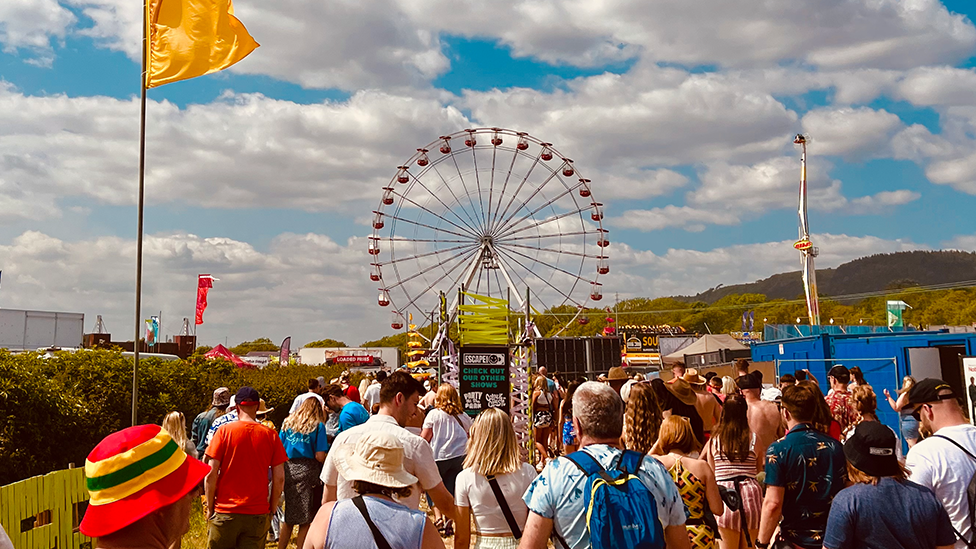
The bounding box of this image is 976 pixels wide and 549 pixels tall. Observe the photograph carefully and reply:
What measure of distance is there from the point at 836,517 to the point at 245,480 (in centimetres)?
451

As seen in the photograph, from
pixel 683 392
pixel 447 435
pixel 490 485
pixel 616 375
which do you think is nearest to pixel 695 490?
pixel 490 485

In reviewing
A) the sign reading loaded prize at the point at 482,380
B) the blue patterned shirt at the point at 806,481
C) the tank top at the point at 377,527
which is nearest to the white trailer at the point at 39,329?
the sign reading loaded prize at the point at 482,380

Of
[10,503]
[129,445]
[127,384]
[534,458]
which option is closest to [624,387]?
[534,458]

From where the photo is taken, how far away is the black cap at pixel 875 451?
12.8 feet

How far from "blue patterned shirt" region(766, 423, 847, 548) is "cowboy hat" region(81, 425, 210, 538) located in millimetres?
3875

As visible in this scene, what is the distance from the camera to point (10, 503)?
568cm

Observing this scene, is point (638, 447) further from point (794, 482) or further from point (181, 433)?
point (181, 433)

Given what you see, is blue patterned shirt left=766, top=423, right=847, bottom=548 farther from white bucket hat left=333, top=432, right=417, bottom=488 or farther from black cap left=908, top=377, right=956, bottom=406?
white bucket hat left=333, top=432, right=417, bottom=488

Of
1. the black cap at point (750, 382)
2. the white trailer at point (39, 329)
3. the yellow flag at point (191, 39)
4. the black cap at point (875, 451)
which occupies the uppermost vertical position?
the yellow flag at point (191, 39)

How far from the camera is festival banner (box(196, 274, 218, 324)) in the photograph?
52219 millimetres

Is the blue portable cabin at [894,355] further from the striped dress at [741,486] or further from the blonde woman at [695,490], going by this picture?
the blonde woman at [695,490]

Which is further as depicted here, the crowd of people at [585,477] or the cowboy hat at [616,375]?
the cowboy hat at [616,375]

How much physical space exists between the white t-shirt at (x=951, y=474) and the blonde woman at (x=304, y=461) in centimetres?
531

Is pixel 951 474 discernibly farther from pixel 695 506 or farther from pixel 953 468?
pixel 695 506
